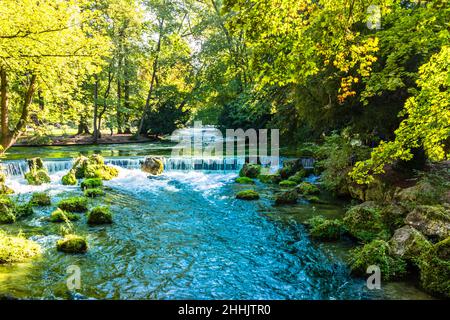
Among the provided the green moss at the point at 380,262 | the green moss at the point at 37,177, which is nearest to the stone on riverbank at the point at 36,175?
the green moss at the point at 37,177

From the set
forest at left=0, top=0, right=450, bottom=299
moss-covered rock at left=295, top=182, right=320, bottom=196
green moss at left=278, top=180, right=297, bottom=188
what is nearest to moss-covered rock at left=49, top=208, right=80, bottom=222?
forest at left=0, top=0, right=450, bottom=299

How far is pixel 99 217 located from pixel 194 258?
13.8 ft

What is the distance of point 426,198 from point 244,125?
956 inches

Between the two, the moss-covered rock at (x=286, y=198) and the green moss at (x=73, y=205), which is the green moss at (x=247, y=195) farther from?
the green moss at (x=73, y=205)

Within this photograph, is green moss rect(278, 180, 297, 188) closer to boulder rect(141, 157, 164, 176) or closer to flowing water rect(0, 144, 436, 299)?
flowing water rect(0, 144, 436, 299)

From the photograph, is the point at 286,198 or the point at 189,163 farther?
the point at 189,163

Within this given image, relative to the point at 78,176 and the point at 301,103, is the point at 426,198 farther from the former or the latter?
the point at 78,176

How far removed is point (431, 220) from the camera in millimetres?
7719

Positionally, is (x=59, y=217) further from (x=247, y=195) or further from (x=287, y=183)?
(x=287, y=183)

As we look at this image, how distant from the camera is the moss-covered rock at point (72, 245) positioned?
26.7 ft

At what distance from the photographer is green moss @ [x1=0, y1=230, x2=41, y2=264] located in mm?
7379

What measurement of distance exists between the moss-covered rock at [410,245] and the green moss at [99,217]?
8429 mm

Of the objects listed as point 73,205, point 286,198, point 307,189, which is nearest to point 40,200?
point 73,205
